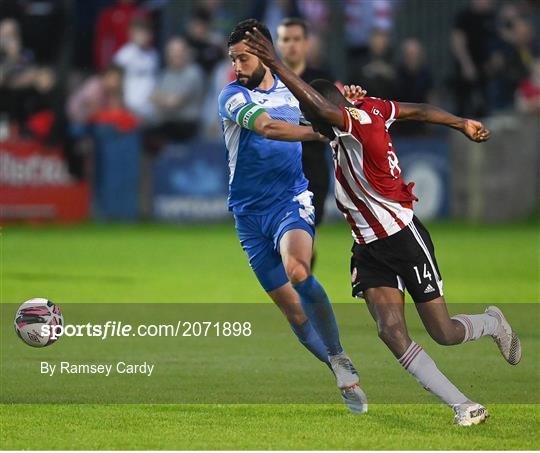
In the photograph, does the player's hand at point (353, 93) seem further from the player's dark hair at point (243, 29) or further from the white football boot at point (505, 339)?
the white football boot at point (505, 339)

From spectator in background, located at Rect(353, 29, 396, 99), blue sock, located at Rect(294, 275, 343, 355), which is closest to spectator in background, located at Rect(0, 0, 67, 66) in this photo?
spectator in background, located at Rect(353, 29, 396, 99)

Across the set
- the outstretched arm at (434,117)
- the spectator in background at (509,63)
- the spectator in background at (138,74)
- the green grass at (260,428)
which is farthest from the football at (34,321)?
the spectator in background at (509,63)

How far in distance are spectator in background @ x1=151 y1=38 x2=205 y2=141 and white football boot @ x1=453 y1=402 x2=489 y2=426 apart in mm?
14498

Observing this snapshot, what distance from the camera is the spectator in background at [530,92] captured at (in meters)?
22.0

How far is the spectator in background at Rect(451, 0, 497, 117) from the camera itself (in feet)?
73.5

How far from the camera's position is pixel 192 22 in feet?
74.5

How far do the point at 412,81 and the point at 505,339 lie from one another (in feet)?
43.8

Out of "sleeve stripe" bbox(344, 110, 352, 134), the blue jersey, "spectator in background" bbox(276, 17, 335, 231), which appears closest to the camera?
"sleeve stripe" bbox(344, 110, 352, 134)

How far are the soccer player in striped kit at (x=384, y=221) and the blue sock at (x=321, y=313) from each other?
2.31 ft

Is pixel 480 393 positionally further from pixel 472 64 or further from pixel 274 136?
pixel 472 64

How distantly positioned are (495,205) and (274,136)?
43.7 ft

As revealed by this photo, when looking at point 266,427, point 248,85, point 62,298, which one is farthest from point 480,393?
point 62,298

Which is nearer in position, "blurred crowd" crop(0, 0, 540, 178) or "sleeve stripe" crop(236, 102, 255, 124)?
"sleeve stripe" crop(236, 102, 255, 124)

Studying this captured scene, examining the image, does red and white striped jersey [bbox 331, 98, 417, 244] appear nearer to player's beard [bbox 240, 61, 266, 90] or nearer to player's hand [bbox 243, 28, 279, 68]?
player's hand [bbox 243, 28, 279, 68]
